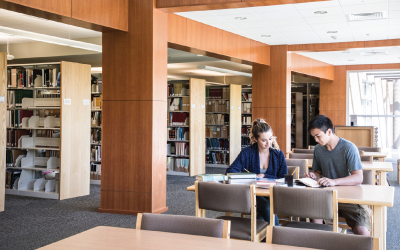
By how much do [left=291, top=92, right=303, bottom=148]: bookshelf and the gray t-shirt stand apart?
1020 centimetres

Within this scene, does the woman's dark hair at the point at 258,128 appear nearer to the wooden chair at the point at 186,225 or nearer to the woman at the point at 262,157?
the woman at the point at 262,157

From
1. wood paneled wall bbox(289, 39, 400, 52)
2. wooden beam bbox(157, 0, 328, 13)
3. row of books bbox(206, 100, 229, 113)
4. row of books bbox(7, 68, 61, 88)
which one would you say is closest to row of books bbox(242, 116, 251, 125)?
row of books bbox(206, 100, 229, 113)

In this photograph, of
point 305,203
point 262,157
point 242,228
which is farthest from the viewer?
point 262,157

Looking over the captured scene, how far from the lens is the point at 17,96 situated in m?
7.36

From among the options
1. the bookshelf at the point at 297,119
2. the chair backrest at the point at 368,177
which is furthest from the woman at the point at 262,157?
the bookshelf at the point at 297,119

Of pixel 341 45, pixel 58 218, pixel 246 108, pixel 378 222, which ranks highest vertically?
pixel 341 45

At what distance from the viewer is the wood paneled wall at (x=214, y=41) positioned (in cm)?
639

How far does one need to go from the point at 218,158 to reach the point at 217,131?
0.76m

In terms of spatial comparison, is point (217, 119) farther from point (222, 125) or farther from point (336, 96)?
point (336, 96)

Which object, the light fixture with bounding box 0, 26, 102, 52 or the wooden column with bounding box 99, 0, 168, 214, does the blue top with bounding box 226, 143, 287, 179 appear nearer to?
the wooden column with bounding box 99, 0, 168, 214

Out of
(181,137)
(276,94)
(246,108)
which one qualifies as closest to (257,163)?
(276,94)

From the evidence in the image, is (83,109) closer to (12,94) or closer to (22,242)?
(12,94)

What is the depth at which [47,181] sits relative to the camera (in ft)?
23.6

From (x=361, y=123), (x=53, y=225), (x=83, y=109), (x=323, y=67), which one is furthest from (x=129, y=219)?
(x=361, y=123)
